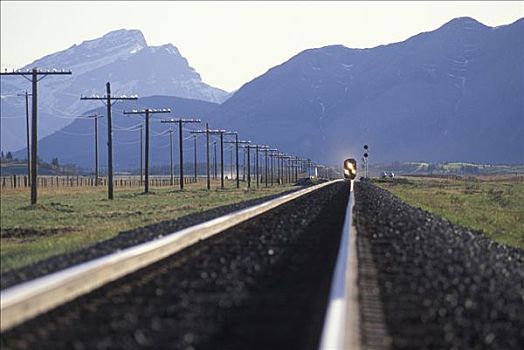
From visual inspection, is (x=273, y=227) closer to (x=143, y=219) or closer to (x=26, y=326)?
(x=143, y=219)

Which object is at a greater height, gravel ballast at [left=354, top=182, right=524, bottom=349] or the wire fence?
the wire fence

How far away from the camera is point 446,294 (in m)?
11.6

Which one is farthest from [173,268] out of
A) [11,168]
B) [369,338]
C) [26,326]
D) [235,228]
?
[11,168]

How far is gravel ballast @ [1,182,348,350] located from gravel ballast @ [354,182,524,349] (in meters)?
0.84

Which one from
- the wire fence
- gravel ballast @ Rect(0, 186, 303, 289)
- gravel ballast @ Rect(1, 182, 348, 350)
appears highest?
the wire fence

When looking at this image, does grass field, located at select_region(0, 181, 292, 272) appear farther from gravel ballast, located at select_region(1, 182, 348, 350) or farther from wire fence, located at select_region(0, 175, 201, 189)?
wire fence, located at select_region(0, 175, 201, 189)

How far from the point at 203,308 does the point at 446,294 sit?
3186 mm

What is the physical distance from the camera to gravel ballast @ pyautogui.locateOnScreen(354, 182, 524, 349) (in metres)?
8.93

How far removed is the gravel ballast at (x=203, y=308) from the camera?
8.23 m

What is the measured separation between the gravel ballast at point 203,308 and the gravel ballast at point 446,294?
84 centimetres

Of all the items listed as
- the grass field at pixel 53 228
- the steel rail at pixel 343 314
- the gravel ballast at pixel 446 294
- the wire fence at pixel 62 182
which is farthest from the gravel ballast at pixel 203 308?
the wire fence at pixel 62 182

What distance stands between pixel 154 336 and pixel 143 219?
23.7m

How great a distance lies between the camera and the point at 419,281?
12805 mm

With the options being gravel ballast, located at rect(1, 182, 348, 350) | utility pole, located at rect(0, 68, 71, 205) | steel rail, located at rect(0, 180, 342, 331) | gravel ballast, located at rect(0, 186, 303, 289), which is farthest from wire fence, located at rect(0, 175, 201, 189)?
gravel ballast, located at rect(1, 182, 348, 350)
